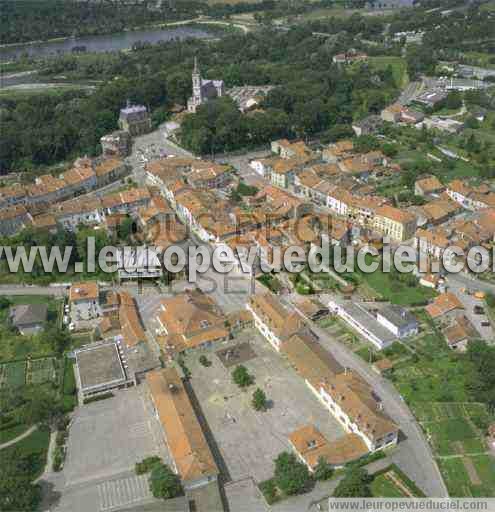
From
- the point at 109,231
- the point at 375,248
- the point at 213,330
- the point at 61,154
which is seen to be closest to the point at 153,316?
the point at 213,330

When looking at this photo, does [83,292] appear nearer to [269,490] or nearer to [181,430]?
[181,430]

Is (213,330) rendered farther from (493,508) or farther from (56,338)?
(493,508)

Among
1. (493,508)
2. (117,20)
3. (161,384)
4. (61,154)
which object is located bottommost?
(493,508)

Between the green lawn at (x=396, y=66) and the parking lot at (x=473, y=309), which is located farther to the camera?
the green lawn at (x=396, y=66)

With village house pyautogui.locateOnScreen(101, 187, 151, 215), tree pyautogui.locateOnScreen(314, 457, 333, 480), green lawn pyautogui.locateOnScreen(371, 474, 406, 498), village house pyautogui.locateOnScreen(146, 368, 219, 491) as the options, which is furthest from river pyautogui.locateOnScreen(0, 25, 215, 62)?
green lawn pyautogui.locateOnScreen(371, 474, 406, 498)

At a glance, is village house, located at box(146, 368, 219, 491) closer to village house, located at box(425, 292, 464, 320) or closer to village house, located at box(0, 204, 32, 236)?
village house, located at box(425, 292, 464, 320)

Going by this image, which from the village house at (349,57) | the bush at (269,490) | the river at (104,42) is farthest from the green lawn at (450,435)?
the river at (104,42)

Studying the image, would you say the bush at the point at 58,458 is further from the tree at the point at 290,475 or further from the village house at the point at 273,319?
the village house at the point at 273,319

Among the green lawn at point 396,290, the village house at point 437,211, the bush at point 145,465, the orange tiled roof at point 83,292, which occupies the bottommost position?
the bush at point 145,465
